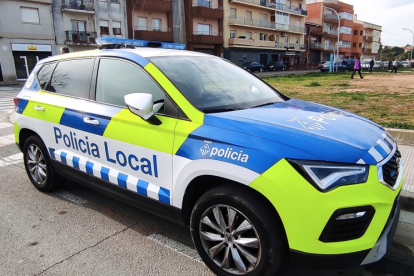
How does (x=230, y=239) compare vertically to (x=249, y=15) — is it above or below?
below

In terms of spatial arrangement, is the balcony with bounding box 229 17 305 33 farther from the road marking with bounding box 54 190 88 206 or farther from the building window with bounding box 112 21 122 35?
the road marking with bounding box 54 190 88 206

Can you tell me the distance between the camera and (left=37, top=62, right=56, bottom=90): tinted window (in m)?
3.97

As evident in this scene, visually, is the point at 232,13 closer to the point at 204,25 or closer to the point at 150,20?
the point at 204,25

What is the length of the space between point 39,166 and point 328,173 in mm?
3599

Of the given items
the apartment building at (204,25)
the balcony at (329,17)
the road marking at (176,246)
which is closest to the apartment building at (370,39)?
the balcony at (329,17)

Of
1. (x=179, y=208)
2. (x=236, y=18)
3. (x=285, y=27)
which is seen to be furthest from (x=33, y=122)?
(x=285, y=27)

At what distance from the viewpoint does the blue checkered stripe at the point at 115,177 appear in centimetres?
268

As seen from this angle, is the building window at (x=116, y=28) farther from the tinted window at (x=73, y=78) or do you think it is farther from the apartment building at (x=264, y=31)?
the tinted window at (x=73, y=78)

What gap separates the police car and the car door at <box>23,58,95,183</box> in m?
0.02

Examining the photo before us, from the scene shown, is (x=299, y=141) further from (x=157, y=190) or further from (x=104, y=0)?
(x=104, y=0)

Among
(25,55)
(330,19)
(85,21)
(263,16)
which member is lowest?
(25,55)

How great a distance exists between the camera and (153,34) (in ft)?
116

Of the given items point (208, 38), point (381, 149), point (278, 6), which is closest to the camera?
point (381, 149)

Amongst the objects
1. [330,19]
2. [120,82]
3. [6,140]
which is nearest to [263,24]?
[330,19]
